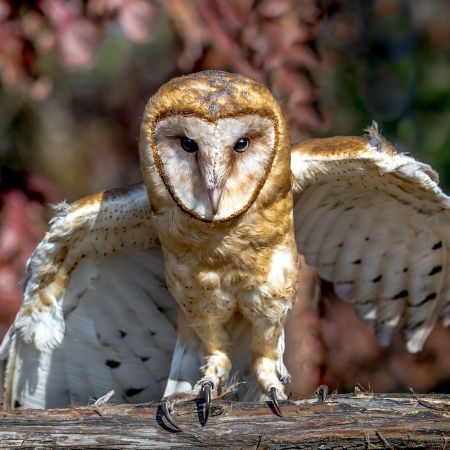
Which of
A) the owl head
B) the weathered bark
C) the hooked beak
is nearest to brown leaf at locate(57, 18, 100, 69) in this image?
the owl head

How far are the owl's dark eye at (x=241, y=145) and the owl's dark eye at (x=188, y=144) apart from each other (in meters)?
0.11

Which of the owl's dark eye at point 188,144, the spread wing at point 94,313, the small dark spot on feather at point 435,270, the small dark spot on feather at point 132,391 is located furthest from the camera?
the small dark spot on feather at point 132,391

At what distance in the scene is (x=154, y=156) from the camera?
9.96 ft

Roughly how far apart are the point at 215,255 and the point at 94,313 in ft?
2.31

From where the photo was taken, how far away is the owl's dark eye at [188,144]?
293cm

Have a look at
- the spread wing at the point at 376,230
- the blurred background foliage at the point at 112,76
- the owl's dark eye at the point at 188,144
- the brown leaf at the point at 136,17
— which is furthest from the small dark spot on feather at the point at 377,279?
the brown leaf at the point at 136,17

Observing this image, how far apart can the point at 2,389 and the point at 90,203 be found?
807 mm

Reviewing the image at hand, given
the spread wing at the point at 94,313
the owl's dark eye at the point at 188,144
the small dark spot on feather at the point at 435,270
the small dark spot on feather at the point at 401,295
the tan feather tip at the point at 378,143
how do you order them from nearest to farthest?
the owl's dark eye at the point at 188,144, the tan feather tip at the point at 378,143, the spread wing at the point at 94,313, the small dark spot on feather at the point at 435,270, the small dark spot on feather at the point at 401,295

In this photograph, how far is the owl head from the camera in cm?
286

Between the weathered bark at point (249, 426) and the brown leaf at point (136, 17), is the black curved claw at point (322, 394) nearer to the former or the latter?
the weathered bark at point (249, 426)

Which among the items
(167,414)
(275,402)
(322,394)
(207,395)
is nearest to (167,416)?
(167,414)

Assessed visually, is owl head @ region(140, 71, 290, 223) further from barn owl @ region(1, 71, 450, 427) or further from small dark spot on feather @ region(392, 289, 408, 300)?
small dark spot on feather @ region(392, 289, 408, 300)

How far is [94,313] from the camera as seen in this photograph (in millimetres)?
3639

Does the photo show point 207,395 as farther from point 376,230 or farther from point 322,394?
point 376,230
